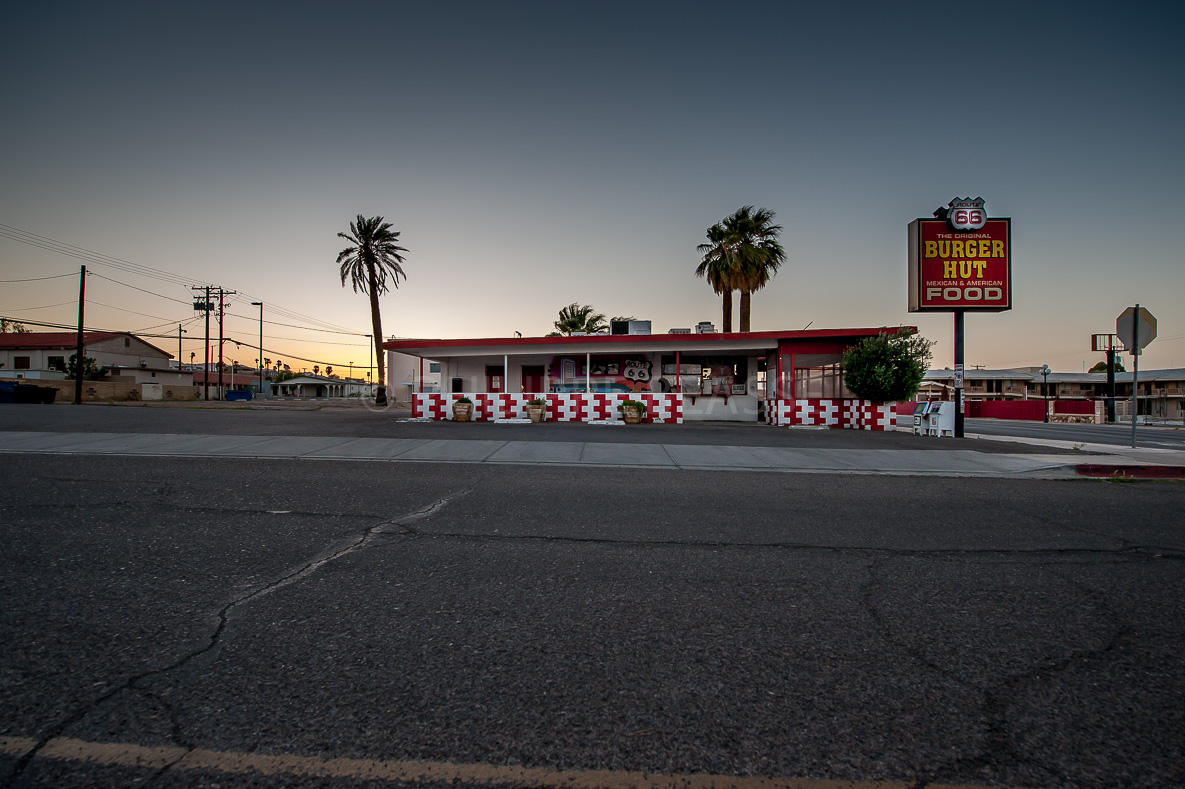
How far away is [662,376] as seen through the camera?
20.8 meters

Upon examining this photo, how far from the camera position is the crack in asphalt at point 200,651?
166 cm

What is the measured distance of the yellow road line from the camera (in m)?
1.58

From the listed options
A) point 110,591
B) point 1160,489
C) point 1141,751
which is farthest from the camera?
point 1160,489

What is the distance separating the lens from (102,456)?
7961 millimetres

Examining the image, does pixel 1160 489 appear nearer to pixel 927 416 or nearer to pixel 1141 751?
pixel 1141 751

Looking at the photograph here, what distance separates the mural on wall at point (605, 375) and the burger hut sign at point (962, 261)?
9.29 meters

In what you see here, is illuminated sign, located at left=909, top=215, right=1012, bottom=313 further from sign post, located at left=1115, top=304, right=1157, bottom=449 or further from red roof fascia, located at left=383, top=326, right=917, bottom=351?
sign post, located at left=1115, top=304, right=1157, bottom=449

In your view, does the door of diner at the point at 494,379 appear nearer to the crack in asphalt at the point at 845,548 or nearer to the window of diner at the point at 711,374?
the window of diner at the point at 711,374

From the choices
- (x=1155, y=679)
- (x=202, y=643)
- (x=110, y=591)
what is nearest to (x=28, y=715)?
(x=202, y=643)

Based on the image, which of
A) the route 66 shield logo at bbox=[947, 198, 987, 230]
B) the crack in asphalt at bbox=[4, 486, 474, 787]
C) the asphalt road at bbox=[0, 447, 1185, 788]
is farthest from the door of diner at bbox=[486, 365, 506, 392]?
the crack in asphalt at bbox=[4, 486, 474, 787]

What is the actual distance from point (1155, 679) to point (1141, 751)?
0.71 meters

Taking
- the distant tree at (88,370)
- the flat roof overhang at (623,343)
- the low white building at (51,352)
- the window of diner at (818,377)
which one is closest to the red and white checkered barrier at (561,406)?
the flat roof overhang at (623,343)

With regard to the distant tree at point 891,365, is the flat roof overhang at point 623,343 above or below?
above

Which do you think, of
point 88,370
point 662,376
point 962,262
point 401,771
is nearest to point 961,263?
point 962,262
